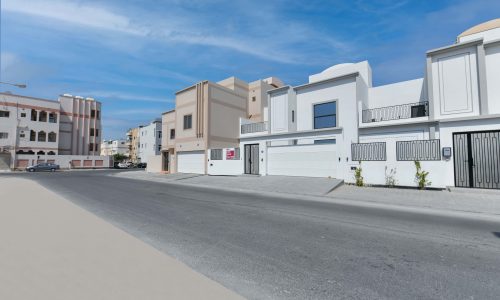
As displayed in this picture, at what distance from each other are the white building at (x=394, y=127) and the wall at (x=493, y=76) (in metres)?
0.04

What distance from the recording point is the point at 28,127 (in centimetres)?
4775

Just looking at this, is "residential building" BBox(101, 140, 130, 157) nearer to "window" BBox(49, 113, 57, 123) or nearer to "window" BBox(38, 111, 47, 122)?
"window" BBox(49, 113, 57, 123)

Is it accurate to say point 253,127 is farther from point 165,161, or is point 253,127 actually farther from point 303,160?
point 165,161

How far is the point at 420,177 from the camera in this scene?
45.4ft

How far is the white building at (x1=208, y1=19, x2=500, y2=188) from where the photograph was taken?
1346 centimetres

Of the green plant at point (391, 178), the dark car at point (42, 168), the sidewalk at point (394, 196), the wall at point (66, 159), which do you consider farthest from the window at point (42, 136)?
the green plant at point (391, 178)

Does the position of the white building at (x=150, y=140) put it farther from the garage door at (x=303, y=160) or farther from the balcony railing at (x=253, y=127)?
the garage door at (x=303, y=160)

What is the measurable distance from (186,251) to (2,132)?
59.6m

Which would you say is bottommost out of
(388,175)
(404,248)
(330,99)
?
(404,248)

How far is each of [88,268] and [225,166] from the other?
20.5 meters

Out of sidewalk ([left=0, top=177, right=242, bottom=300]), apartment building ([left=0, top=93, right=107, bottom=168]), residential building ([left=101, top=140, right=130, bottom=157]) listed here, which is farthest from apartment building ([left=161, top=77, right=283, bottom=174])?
residential building ([left=101, top=140, right=130, bottom=157])

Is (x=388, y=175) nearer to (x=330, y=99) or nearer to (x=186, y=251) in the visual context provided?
(x=330, y=99)

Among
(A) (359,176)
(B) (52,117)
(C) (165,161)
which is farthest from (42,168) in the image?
(A) (359,176)

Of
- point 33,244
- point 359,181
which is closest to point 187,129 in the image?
point 359,181
